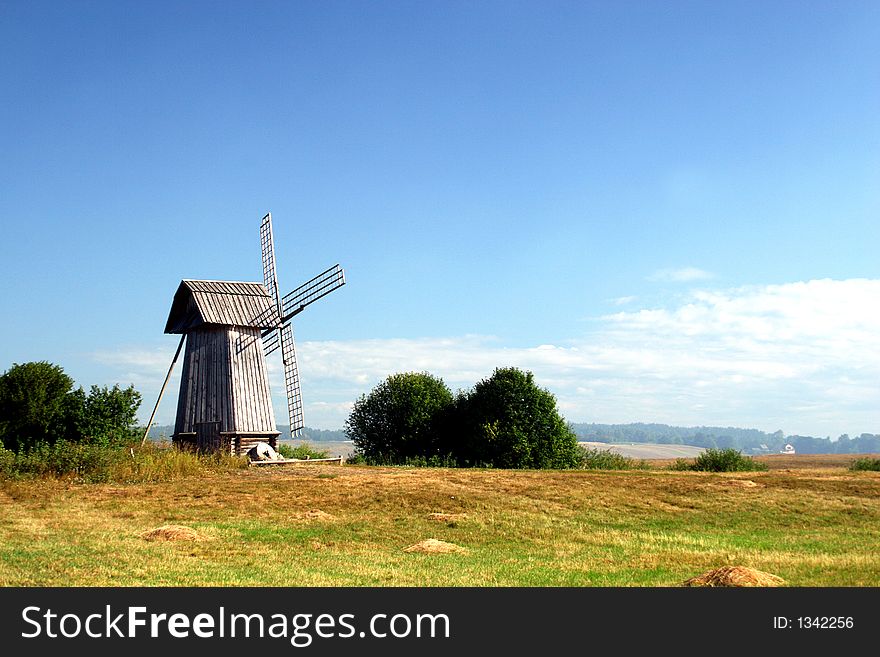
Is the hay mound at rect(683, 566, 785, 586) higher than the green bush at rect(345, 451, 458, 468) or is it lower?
lower

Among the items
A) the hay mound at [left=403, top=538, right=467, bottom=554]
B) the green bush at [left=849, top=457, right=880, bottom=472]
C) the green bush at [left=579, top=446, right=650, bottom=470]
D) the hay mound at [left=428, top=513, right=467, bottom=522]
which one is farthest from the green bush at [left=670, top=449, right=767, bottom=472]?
the hay mound at [left=403, top=538, right=467, bottom=554]

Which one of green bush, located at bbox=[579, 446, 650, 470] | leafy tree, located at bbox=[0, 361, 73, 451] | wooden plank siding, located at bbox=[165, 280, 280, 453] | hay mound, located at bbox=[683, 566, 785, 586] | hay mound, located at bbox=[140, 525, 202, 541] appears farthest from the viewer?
green bush, located at bbox=[579, 446, 650, 470]

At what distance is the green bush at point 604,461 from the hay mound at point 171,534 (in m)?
31.5

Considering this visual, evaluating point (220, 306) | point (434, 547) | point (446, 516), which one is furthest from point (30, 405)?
point (434, 547)

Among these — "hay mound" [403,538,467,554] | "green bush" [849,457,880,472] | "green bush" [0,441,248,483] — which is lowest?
"green bush" [849,457,880,472]

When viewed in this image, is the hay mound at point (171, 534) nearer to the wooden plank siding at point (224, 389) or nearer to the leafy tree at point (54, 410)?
the leafy tree at point (54, 410)

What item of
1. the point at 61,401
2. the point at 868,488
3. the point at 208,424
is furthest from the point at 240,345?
the point at 868,488

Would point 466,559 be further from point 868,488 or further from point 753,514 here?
point 868,488

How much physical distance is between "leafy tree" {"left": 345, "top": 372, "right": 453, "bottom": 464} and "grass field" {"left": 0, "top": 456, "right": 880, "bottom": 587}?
563 inches

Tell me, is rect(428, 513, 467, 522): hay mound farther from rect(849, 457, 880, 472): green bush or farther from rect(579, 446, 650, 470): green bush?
rect(849, 457, 880, 472): green bush

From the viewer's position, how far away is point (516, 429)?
43375mm

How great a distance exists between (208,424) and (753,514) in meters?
26.1

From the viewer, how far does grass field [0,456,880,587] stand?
43.8ft
